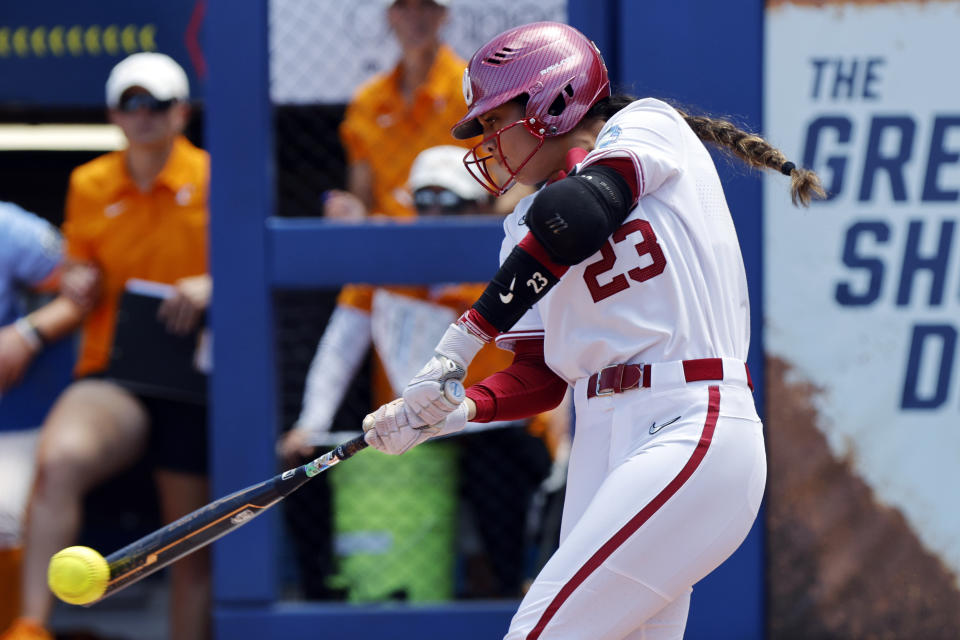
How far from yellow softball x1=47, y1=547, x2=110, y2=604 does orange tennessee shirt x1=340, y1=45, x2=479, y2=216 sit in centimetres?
172

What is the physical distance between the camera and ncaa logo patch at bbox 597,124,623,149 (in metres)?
2.45

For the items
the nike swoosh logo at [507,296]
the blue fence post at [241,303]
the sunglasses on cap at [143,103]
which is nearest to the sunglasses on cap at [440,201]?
the blue fence post at [241,303]

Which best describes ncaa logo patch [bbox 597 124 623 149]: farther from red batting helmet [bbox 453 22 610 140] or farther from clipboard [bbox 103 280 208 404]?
clipboard [bbox 103 280 208 404]

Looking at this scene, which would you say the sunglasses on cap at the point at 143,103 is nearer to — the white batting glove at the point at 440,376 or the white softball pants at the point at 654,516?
the white batting glove at the point at 440,376

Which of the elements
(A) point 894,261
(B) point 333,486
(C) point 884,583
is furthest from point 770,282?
(B) point 333,486

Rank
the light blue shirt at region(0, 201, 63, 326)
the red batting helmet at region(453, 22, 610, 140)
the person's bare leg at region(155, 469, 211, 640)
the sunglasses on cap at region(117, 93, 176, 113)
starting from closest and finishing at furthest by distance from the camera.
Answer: the red batting helmet at region(453, 22, 610, 140) < the person's bare leg at region(155, 469, 211, 640) < the sunglasses on cap at region(117, 93, 176, 113) < the light blue shirt at region(0, 201, 63, 326)

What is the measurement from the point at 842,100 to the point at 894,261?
52 centimetres

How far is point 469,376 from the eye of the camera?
3881 mm

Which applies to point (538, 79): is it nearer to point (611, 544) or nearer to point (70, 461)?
point (611, 544)

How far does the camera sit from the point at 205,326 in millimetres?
4172

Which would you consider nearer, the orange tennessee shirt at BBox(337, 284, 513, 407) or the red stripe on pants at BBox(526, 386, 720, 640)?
the red stripe on pants at BBox(526, 386, 720, 640)

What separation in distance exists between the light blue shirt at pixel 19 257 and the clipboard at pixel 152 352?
50cm

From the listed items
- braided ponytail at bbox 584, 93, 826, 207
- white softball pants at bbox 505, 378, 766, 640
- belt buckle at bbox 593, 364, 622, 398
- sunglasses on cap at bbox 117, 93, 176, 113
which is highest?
braided ponytail at bbox 584, 93, 826, 207

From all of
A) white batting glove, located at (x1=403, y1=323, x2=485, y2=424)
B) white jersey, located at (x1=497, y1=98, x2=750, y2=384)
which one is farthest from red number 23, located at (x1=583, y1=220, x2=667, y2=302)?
white batting glove, located at (x1=403, y1=323, x2=485, y2=424)
